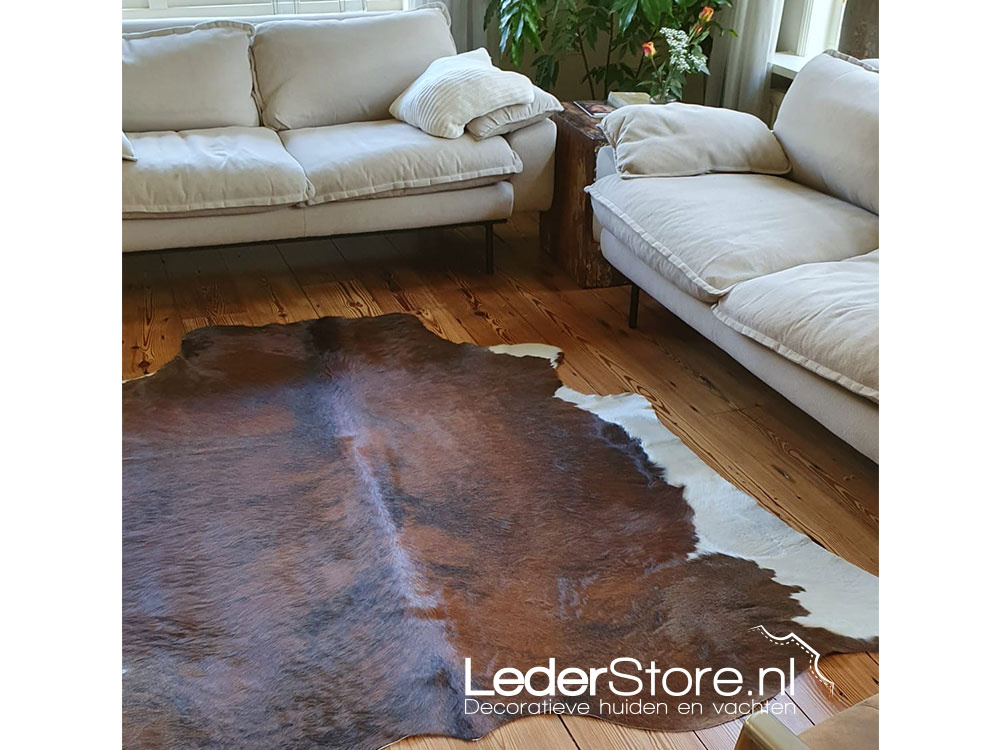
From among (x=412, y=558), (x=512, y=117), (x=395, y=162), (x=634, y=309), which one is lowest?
(x=412, y=558)

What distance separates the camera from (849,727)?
951 millimetres

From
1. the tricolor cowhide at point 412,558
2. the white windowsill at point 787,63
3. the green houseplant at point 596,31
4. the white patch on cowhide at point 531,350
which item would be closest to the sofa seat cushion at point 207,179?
the tricolor cowhide at point 412,558

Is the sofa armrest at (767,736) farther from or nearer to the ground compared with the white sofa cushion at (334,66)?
nearer to the ground

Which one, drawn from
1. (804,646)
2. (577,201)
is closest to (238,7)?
(577,201)

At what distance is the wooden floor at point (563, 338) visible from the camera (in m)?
1.76

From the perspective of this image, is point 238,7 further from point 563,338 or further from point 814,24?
point 814,24

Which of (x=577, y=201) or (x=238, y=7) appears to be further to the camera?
(x=238, y=7)

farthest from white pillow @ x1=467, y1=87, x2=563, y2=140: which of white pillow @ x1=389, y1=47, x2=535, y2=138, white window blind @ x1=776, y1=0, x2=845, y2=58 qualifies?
white window blind @ x1=776, y1=0, x2=845, y2=58

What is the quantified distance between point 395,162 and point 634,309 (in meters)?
0.96

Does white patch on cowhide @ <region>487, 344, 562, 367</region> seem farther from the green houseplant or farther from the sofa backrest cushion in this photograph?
the green houseplant

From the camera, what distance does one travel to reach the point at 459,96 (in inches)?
134

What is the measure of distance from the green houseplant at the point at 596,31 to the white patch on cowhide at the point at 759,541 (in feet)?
5.98

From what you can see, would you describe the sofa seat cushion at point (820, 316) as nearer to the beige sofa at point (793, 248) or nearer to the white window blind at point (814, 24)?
the beige sofa at point (793, 248)
